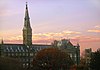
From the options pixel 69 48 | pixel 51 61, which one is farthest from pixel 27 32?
pixel 51 61

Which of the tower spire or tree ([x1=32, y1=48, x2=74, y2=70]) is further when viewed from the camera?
the tower spire

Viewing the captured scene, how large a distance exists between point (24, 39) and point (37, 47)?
6.85 metres

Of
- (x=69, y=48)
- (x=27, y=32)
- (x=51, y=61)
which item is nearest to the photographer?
(x=51, y=61)

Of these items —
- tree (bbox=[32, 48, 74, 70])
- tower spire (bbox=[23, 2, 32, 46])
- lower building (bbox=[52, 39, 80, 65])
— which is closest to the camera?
tree (bbox=[32, 48, 74, 70])

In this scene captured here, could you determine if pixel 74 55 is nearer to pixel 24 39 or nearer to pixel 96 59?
pixel 24 39

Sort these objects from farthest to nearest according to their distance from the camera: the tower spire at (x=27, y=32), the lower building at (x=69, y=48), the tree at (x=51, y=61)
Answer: the tower spire at (x=27, y=32) < the lower building at (x=69, y=48) < the tree at (x=51, y=61)

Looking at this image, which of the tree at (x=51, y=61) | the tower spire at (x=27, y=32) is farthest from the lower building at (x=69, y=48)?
the tree at (x=51, y=61)

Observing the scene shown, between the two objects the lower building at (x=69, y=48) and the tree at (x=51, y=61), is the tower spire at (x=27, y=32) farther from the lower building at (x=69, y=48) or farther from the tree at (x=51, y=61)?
the tree at (x=51, y=61)

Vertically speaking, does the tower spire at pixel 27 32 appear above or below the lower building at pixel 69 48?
above

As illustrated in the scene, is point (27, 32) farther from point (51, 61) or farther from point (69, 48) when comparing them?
point (51, 61)

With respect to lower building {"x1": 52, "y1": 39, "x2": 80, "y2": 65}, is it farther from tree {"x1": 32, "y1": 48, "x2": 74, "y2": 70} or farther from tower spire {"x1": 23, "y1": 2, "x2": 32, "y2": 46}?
tree {"x1": 32, "y1": 48, "x2": 74, "y2": 70}

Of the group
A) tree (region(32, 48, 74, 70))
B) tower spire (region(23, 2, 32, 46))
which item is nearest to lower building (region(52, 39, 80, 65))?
tower spire (region(23, 2, 32, 46))

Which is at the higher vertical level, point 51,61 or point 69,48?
point 69,48

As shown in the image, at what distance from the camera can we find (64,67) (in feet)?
244
